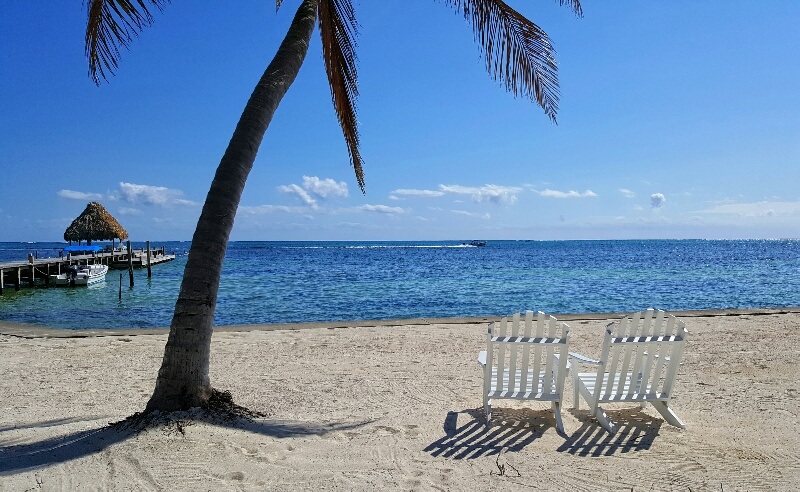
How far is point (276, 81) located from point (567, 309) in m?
17.1

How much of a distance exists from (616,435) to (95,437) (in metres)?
4.33

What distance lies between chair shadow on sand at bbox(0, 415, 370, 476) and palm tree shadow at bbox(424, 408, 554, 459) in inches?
34.5

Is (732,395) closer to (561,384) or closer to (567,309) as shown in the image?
(561,384)

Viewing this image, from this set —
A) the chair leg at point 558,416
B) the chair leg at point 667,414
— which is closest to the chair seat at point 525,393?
the chair leg at point 558,416

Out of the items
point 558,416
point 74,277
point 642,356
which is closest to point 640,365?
point 642,356

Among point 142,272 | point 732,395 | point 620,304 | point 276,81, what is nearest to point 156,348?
point 276,81

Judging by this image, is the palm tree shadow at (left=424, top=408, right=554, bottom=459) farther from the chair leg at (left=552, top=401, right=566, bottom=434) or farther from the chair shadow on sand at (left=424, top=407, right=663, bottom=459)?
the chair leg at (left=552, top=401, right=566, bottom=434)

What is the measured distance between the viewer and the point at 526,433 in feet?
15.9

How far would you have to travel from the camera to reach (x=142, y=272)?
135 feet

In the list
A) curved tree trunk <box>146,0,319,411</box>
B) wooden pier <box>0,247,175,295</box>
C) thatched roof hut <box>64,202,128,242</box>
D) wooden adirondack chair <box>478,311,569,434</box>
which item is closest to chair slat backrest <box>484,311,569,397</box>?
wooden adirondack chair <box>478,311,569,434</box>

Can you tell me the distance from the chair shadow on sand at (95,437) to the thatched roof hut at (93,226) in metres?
38.6

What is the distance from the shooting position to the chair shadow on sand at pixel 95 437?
3.86m

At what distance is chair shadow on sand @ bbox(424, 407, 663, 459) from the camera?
4430mm

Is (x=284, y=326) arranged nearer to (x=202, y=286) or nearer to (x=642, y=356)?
(x=202, y=286)
